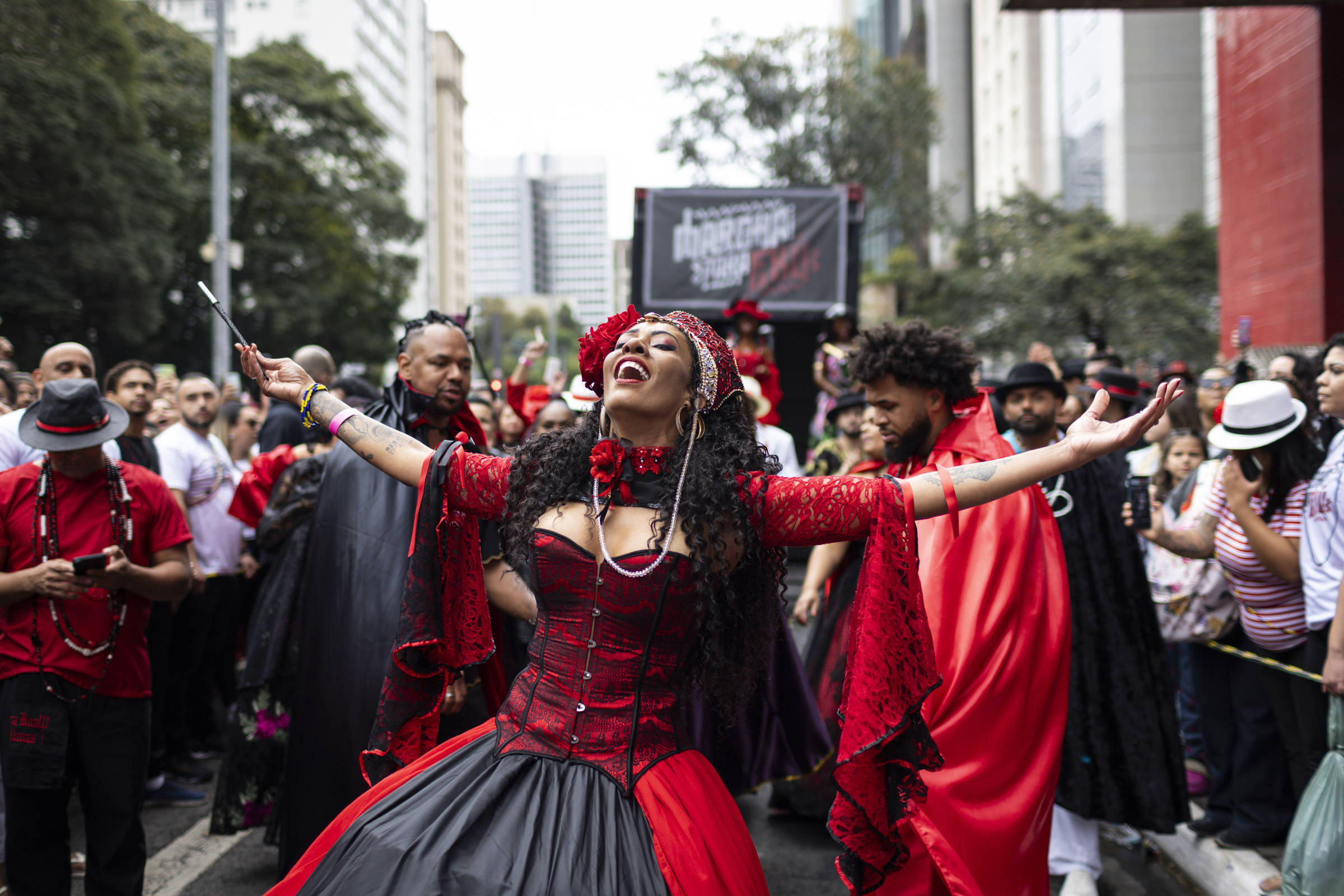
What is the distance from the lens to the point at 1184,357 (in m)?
21.2

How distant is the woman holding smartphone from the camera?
14.5 ft

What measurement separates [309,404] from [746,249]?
34.5 feet

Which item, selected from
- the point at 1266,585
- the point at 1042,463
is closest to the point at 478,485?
the point at 1042,463

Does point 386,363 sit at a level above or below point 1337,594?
above

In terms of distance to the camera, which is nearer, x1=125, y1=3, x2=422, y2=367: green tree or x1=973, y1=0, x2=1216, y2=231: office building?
x1=125, y1=3, x2=422, y2=367: green tree

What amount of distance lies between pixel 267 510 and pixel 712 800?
3475 millimetres

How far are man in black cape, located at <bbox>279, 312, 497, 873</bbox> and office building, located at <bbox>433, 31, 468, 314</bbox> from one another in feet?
289

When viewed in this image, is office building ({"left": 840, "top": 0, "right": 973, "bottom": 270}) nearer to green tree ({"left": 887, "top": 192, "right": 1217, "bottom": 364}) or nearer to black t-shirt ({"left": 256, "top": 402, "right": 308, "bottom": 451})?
green tree ({"left": 887, "top": 192, "right": 1217, "bottom": 364})

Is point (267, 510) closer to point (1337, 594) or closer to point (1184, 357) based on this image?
point (1337, 594)

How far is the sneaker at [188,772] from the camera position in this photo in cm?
605

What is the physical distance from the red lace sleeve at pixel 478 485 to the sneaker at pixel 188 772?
4.13 meters

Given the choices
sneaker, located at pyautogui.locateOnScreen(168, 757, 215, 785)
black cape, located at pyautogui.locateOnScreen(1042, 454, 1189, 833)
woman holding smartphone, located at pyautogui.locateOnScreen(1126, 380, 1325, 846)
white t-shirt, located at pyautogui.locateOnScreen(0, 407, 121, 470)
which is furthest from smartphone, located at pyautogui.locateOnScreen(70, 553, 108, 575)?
woman holding smartphone, located at pyautogui.locateOnScreen(1126, 380, 1325, 846)

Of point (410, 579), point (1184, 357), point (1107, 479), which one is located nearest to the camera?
point (410, 579)

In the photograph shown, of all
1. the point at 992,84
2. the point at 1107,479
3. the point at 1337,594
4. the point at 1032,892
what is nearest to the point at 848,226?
the point at 1107,479
